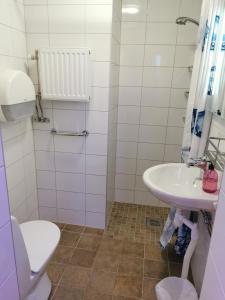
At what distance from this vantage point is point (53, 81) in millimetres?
1891

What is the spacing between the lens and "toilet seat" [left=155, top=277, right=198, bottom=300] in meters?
1.47

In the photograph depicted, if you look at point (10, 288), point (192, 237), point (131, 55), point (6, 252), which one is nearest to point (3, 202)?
point (6, 252)

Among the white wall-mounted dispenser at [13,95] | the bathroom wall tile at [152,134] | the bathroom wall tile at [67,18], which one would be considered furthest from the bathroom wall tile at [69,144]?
the bathroom wall tile at [67,18]

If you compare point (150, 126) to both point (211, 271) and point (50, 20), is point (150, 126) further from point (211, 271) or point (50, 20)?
point (211, 271)

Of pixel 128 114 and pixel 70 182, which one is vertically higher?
pixel 128 114

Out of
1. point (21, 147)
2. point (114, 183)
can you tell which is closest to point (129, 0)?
point (21, 147)

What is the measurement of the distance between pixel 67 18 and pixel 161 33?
3.04 feet

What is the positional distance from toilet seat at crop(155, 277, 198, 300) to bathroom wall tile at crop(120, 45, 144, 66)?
193cm

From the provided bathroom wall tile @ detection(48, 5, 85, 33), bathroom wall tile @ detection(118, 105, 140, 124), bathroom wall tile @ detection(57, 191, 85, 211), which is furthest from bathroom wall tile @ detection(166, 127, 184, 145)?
bathroom wall tile @ detection(48, 5, 85, 33)

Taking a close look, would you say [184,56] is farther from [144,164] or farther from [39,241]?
[39,241]

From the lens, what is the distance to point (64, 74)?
1.86m

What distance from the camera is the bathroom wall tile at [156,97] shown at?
7.91 feet

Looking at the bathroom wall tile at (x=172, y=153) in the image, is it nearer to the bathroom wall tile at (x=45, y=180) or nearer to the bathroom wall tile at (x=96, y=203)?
the bathroom wall tile at (x=96, y=203)

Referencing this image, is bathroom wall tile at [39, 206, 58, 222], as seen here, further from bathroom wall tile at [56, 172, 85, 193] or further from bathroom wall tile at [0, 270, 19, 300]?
bathroom wall tile at [0, 270, 19, 300]
